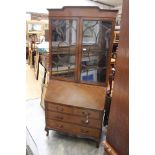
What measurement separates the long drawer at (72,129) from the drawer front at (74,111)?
0.63 ft

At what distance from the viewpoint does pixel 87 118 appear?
8.58 ft

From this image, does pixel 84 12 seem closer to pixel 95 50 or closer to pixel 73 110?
pixel 95 50

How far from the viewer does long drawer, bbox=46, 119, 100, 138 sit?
8.72 feet

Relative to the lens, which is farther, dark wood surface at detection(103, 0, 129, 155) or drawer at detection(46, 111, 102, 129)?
drawer at detection(46, 111, 102, 129)

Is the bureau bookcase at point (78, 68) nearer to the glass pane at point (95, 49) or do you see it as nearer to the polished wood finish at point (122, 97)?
the glass pane at point (95, 49)

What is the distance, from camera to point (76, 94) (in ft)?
8.75

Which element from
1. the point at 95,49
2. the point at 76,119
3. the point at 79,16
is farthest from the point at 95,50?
the point at 76,119

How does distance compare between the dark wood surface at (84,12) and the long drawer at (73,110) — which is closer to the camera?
the dark wood surface at (84,12)

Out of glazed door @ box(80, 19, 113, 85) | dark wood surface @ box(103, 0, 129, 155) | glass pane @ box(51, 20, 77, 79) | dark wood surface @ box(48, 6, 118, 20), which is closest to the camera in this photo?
dark wood surface @ box(103, 0, 129, 155)

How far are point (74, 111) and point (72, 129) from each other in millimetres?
278

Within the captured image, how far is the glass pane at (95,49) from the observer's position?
2531 mm

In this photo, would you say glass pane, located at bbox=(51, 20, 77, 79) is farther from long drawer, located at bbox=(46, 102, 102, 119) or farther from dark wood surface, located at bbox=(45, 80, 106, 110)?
long drawer, located at bbox=(46, 102, 102, 119)

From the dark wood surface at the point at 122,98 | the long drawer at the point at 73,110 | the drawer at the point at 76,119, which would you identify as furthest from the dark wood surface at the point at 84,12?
the dark wood surface at the point at 122,98

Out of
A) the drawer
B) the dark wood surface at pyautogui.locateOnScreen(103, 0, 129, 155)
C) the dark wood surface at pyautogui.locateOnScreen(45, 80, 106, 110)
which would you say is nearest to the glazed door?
the dark wood surface at pyautogui.locateOnScreen(45, 80, 106, 110)
